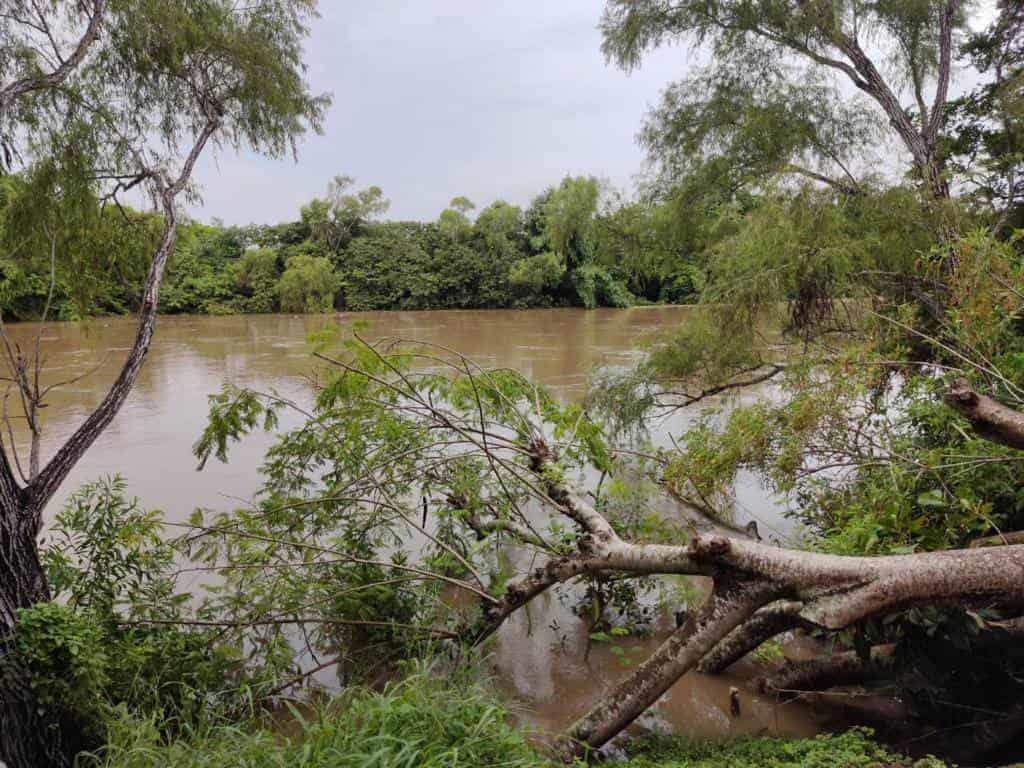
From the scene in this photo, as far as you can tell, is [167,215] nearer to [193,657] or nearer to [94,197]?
[94,197]

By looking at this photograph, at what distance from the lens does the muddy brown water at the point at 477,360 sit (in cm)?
392

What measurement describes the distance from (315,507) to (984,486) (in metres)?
3.99

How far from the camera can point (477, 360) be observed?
14.7m

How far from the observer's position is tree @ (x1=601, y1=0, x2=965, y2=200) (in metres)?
6.88

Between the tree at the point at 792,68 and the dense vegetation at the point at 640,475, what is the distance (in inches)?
1.5

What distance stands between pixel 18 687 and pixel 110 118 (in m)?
4.49

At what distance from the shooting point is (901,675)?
3023 mm

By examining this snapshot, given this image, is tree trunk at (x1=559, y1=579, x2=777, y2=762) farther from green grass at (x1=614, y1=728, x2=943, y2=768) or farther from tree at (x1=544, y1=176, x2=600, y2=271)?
tree at (x1=544, y1=176, x2=600, y2=271)

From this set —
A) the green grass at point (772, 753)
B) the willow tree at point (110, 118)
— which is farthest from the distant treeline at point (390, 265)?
the green grass at point (772, 753)

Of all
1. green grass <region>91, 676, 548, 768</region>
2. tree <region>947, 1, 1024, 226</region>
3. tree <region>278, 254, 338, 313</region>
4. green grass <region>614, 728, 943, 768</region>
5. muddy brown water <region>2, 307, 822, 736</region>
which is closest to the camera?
green grass <region>91, 676, 548, 768</region>

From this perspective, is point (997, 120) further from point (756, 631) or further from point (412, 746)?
point (412, 746)

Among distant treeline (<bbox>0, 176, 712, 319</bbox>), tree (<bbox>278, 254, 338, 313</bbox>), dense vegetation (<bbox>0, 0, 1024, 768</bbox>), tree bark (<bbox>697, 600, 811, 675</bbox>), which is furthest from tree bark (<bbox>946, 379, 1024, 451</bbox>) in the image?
tree (<bbox>278, 254, 338, 313</bbox>)

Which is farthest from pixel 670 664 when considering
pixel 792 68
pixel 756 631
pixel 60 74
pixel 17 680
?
pixel 792 68

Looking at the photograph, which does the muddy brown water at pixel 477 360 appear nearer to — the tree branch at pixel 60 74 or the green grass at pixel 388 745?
the green grass at pixel 388 745
